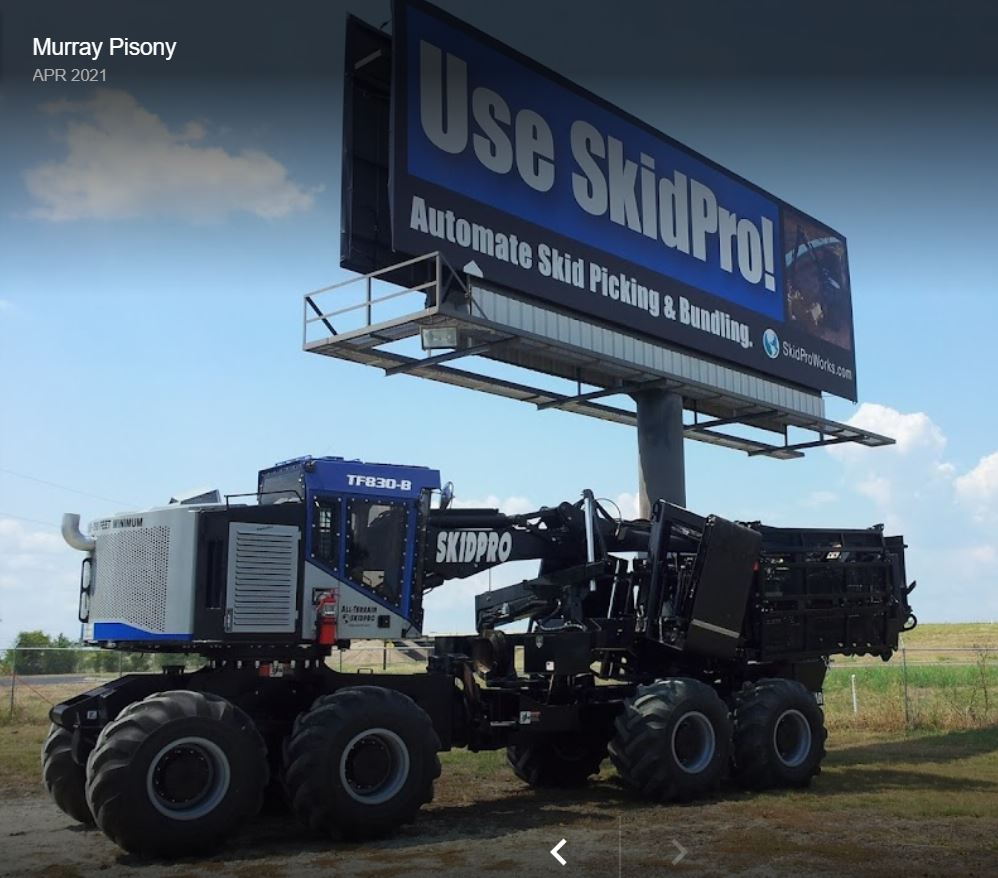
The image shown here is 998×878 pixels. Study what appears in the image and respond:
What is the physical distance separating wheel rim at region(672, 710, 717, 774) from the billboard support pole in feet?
31.0

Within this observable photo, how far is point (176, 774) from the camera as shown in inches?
394

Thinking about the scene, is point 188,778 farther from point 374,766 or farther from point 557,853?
point 557,853

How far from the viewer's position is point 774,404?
A: 2575 centimetres

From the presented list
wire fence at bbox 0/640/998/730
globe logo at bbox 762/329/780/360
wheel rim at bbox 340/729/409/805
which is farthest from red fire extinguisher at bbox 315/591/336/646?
globe logo at bbox 762/329/780/360

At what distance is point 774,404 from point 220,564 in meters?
17.3

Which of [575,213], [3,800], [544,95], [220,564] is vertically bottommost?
[3,800]

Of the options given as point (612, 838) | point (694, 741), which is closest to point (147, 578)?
point (612, 838)

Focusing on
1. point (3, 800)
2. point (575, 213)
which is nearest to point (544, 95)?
point (575, 213)

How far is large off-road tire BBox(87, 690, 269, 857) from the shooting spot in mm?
9703

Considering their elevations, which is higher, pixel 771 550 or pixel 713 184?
pixel 713 184

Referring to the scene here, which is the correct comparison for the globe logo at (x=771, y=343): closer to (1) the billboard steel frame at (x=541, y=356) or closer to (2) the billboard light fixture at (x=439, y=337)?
(1) the billboard steel frame at (x=541, y=356)

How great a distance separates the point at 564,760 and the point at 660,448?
29.7 feet

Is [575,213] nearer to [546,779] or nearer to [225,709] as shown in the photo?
[546,779]

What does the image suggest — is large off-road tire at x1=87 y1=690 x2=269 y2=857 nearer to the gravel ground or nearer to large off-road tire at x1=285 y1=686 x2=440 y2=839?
the gravel ground
